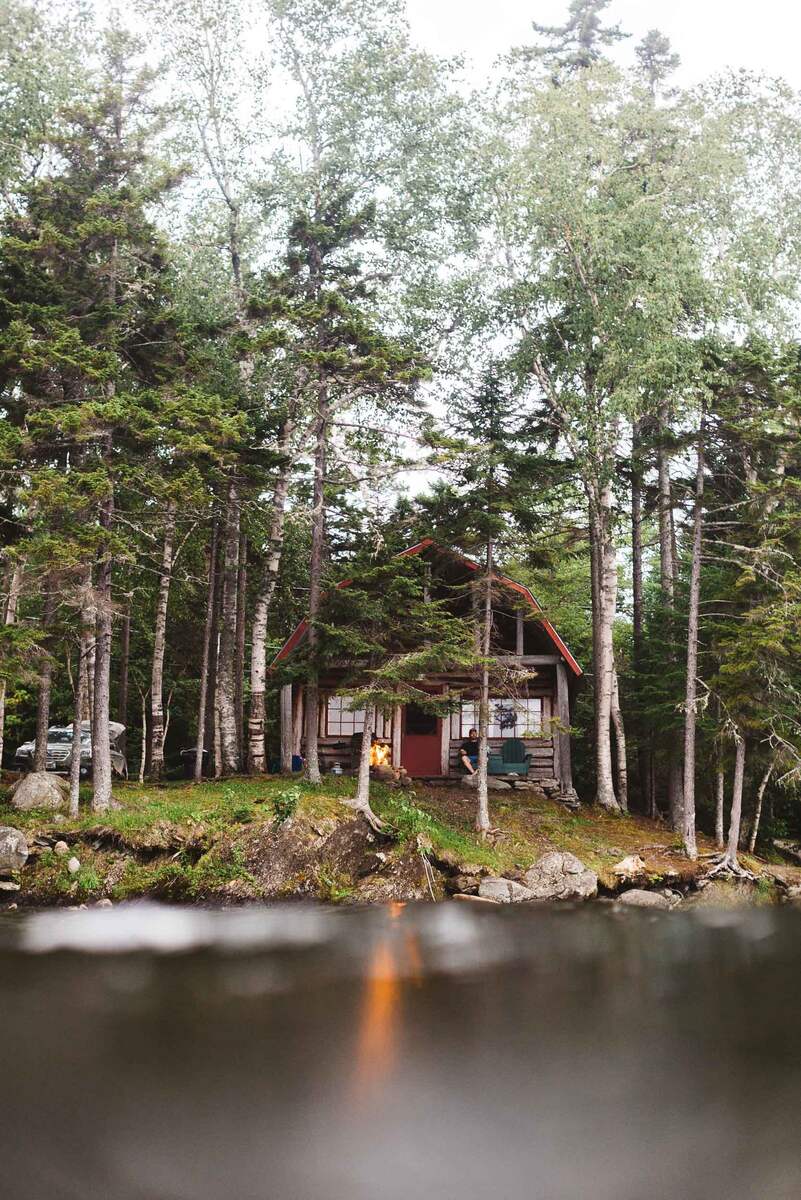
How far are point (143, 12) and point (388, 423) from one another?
12.8 metres

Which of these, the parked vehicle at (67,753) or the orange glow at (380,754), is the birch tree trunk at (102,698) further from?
the orange glow at (380,754)

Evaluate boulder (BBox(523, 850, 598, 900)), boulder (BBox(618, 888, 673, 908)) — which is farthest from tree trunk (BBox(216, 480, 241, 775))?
boulder (BBox(618, 888, 673, 908))

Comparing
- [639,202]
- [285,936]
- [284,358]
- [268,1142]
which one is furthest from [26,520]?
[639,202]

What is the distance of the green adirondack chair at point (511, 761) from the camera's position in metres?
21.4

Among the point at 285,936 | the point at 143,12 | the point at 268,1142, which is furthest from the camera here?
the point at 143,12

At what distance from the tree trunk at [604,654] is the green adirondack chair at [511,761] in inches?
76.2

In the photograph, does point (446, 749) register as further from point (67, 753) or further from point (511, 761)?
point (67, 753)

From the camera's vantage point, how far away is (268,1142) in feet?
22.6

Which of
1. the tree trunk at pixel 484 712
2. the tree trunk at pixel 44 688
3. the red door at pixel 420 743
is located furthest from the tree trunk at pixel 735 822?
the tree trunk at pixel 44 688

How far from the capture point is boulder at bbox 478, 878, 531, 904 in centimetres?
1459

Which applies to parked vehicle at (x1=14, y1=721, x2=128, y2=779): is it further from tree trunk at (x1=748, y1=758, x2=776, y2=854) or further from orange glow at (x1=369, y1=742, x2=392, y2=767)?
tree trunk at (x1=748, y1=758, x2=776, y2=854)

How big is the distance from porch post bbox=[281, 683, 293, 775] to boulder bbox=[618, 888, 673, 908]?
896cm

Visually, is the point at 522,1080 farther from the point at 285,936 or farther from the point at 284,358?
the point at 284,358

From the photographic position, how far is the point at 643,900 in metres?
15.0
